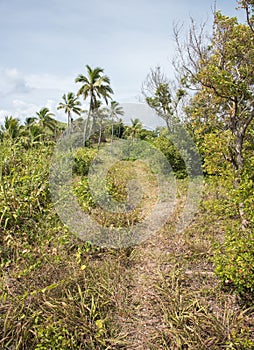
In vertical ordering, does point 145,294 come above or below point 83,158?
below

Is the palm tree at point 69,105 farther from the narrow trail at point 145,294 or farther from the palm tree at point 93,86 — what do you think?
the narrow trail at point 145,294

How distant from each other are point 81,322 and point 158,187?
3924mm

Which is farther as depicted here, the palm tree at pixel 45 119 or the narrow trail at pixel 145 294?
the palm tree at pixel 45 119

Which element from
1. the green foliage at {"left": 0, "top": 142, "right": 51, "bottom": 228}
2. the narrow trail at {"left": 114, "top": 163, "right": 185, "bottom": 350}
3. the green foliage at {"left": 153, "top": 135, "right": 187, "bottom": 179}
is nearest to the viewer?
the narrow trail at {"left": 114, "top": 163, "right": 185, "bottom": 350}

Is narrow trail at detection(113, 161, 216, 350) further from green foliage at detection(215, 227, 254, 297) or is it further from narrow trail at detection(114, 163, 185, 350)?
green foliage at detection(215, 227, 254, 297)

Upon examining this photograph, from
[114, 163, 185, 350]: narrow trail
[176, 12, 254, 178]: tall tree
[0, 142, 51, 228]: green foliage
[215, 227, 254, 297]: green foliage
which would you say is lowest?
[114, 163, 185, 350]: narrow trail

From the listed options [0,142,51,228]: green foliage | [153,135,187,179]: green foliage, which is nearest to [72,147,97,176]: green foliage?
[0,142,51,228]: green foliage

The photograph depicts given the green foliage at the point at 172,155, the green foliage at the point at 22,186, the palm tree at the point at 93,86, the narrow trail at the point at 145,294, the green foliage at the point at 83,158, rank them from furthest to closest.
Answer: the palm tree at the point at 93,86, the green foliage at the point at 172,155, the green foliage at the point at 83,158, the green foliage at the point at 22,186, the narrow trail at the point at 145,294

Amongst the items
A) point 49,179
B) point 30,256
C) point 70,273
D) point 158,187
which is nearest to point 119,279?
point 70,273

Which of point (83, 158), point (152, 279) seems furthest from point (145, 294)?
point (83, 158)

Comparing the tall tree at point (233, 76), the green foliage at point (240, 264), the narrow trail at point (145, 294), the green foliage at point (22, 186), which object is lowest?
the narrow trail at point (145, 294)

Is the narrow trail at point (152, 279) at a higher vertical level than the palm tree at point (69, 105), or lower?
lower

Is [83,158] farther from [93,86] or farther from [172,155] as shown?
[93,86]

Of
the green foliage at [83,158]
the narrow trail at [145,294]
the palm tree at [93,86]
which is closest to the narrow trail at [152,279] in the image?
the narrow trail at [145,294]
